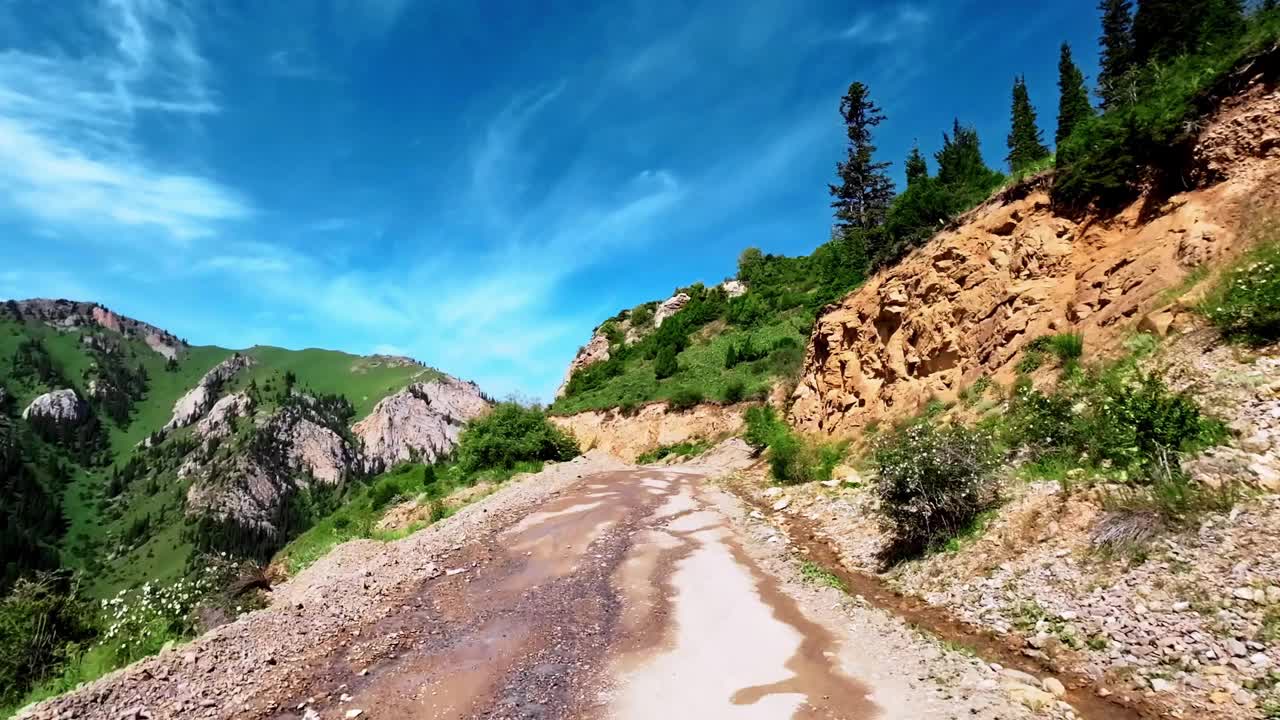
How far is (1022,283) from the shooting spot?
679 inches

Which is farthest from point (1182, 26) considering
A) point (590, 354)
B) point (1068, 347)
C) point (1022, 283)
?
point (590, 354)

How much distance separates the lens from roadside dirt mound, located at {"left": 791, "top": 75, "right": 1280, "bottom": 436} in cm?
1230

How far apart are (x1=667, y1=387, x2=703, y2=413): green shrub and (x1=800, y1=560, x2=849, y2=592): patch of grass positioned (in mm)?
29505

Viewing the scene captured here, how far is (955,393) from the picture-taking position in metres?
18.2

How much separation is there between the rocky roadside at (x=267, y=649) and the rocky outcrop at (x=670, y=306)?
192ft

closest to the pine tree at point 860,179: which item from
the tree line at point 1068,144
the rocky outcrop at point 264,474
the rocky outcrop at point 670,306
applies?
the tree line at point 1068,144

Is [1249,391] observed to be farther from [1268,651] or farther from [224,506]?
[224,506]

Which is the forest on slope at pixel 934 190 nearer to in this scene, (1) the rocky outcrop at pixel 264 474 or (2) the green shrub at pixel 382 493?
(2) the green shrub at pixel 382 493

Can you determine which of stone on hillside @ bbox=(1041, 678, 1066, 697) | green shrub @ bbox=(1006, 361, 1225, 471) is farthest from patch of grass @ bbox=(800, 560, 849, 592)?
green shrub @ bbox=(1006, 361, 1225, 471)

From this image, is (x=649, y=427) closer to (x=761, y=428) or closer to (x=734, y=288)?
(x=761, y=428)

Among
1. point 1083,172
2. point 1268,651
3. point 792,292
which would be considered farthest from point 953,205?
point 792,292

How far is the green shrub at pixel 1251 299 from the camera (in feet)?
29.9

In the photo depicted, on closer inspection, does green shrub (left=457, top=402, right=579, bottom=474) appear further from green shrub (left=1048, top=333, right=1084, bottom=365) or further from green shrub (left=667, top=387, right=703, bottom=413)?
green shrub (left=1048, top=333, right=1084, bottom=365)

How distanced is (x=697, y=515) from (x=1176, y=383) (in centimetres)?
1115
